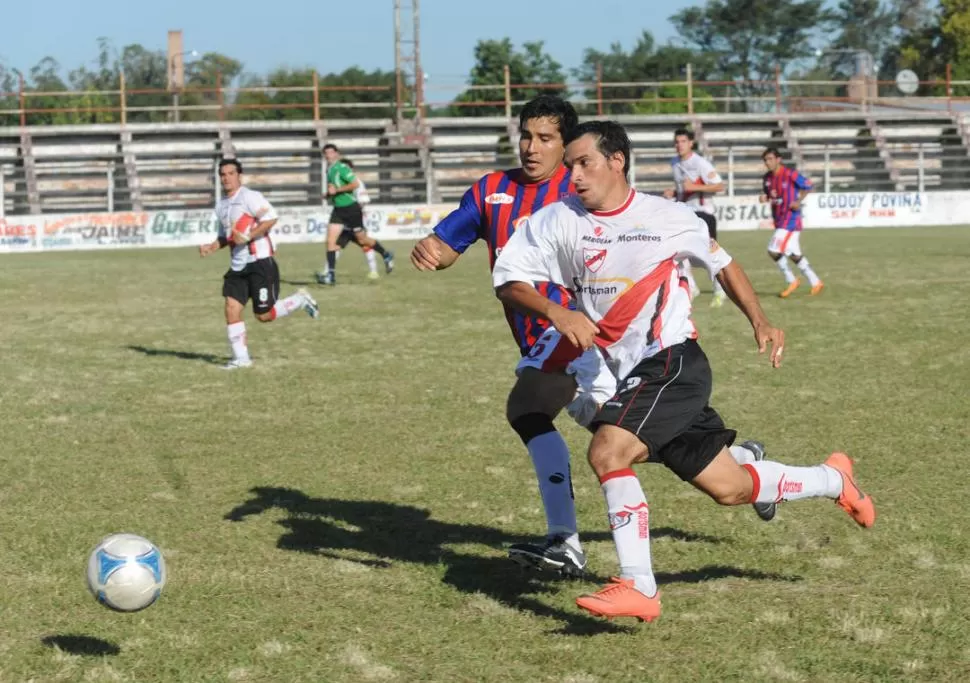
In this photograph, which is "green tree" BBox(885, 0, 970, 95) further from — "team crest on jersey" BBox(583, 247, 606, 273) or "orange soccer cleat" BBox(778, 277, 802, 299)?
"team crest on jersey" BBox(583, 247, 606, 273)

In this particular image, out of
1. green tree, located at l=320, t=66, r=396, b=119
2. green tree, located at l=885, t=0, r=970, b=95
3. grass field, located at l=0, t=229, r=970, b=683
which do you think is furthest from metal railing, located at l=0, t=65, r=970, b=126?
grass field, located at l=0, t=229, r=970, b=683

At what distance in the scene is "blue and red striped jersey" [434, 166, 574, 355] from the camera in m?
6.00

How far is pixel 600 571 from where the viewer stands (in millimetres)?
5809

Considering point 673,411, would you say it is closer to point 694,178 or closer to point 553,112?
point 553,112

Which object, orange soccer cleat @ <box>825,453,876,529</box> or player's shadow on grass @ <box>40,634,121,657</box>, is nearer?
player's shadow on grass @ <box>40,634,121,657</box>

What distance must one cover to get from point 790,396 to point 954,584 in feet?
16.5

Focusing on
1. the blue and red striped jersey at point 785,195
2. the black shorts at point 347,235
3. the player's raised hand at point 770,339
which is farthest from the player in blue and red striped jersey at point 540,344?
the black shorts at point 347,235

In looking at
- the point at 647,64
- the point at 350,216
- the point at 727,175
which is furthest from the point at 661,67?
the point at 350,216

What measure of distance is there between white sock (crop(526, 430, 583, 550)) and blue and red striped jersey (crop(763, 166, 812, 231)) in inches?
546

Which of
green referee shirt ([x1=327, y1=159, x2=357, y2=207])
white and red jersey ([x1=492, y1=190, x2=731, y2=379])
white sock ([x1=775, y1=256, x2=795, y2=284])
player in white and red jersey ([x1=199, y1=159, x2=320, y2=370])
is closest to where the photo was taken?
white and red jersey ([x1=492, y1=190, x2=731, y2=379])

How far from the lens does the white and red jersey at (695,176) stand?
1708cm

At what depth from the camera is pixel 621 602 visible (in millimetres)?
4641

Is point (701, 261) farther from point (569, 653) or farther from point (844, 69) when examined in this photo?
point (844, 69)

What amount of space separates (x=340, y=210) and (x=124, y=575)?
18.0 meters
